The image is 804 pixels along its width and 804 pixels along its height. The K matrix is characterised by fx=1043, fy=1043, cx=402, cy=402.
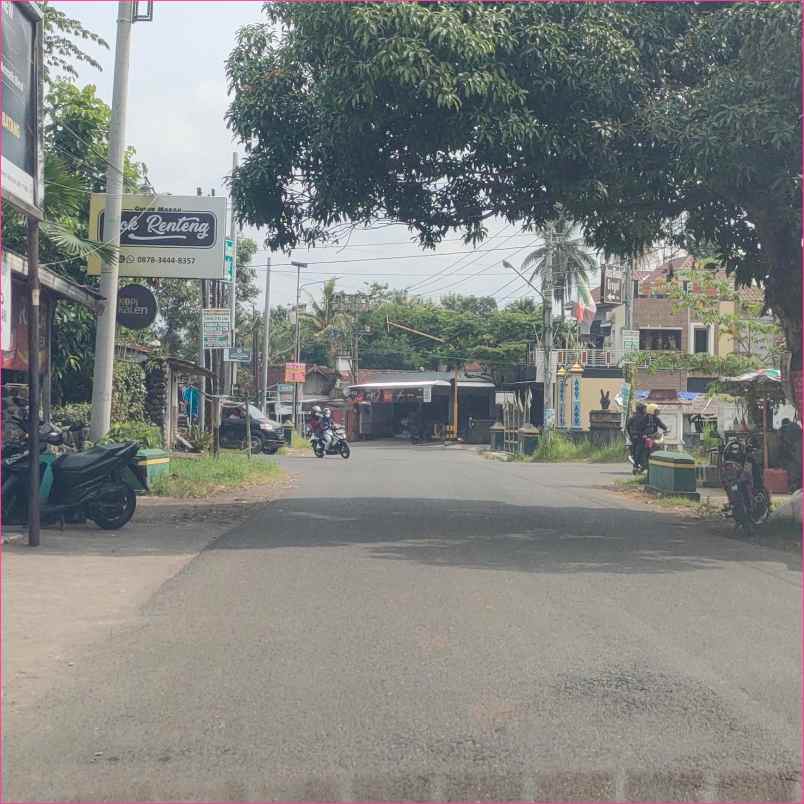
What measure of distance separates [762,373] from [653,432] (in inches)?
198

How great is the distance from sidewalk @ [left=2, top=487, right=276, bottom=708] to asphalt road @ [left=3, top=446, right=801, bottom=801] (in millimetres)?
219

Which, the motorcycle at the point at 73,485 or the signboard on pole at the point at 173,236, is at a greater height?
the signboard on pole at the point at 173,236

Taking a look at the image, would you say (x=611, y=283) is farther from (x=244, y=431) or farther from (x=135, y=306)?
(x=135, y=306)

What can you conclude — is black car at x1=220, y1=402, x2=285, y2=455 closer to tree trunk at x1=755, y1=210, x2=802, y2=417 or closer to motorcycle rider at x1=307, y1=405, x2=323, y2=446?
motorcycle rider at x1=307, y1=405, x2=323, y2=446

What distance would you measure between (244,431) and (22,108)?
81.1 ft

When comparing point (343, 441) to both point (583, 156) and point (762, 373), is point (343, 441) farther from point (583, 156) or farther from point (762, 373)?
point (583, 156)

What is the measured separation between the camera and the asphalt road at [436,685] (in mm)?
4488

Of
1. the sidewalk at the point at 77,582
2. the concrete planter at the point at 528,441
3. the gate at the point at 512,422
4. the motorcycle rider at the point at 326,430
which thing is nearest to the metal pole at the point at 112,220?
the sidewalk at the point at 77,582

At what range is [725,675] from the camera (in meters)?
6.08

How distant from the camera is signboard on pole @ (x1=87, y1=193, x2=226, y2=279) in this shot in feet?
62.6

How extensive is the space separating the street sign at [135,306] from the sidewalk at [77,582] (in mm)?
4182

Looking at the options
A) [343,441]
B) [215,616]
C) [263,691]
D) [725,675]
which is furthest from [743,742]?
[343,441]

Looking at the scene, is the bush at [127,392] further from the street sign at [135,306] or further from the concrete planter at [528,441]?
the concrete planter at [528,441]

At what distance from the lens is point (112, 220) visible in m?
15.7
